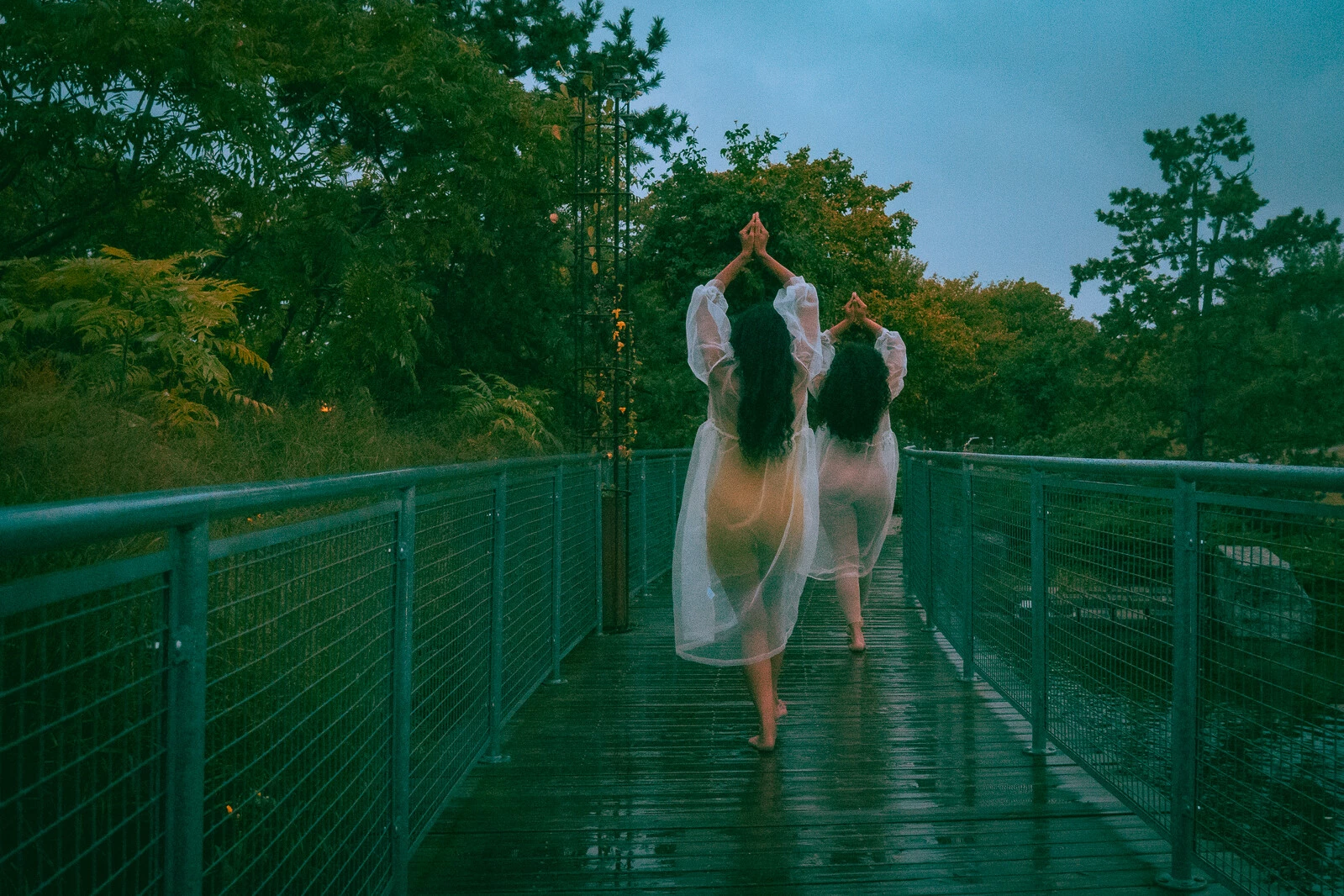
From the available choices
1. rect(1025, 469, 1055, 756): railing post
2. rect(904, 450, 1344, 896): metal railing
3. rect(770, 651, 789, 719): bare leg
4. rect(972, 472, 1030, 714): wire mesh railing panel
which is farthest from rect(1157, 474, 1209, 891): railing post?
rect(770, 651, 789, 719): bare leg

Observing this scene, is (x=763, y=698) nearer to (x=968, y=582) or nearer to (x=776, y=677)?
(x=776, y=677)

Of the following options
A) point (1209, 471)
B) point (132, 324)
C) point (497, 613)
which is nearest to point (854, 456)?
point (497, 613)

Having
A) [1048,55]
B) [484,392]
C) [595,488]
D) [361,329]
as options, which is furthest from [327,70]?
[1048,55]

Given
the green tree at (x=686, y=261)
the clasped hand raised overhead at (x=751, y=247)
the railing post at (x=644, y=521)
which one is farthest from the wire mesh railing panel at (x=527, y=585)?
the green tree at (x=686, y=261)

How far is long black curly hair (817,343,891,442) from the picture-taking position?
21.2 ft

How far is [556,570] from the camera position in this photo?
234 inches

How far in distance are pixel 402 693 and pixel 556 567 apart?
2884mm

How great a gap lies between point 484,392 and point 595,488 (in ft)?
17.8

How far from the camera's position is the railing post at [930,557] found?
760 cm

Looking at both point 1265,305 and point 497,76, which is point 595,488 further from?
point 1265,305

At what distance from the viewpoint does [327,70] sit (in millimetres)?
11422

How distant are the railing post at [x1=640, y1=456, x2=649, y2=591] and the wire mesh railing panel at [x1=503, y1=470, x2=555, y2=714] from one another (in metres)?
3.19

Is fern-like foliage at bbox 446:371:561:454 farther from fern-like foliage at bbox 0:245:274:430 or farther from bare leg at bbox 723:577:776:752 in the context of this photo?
bare leg at bbox 723:577:776:752

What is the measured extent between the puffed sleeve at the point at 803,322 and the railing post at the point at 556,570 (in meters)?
1.79
